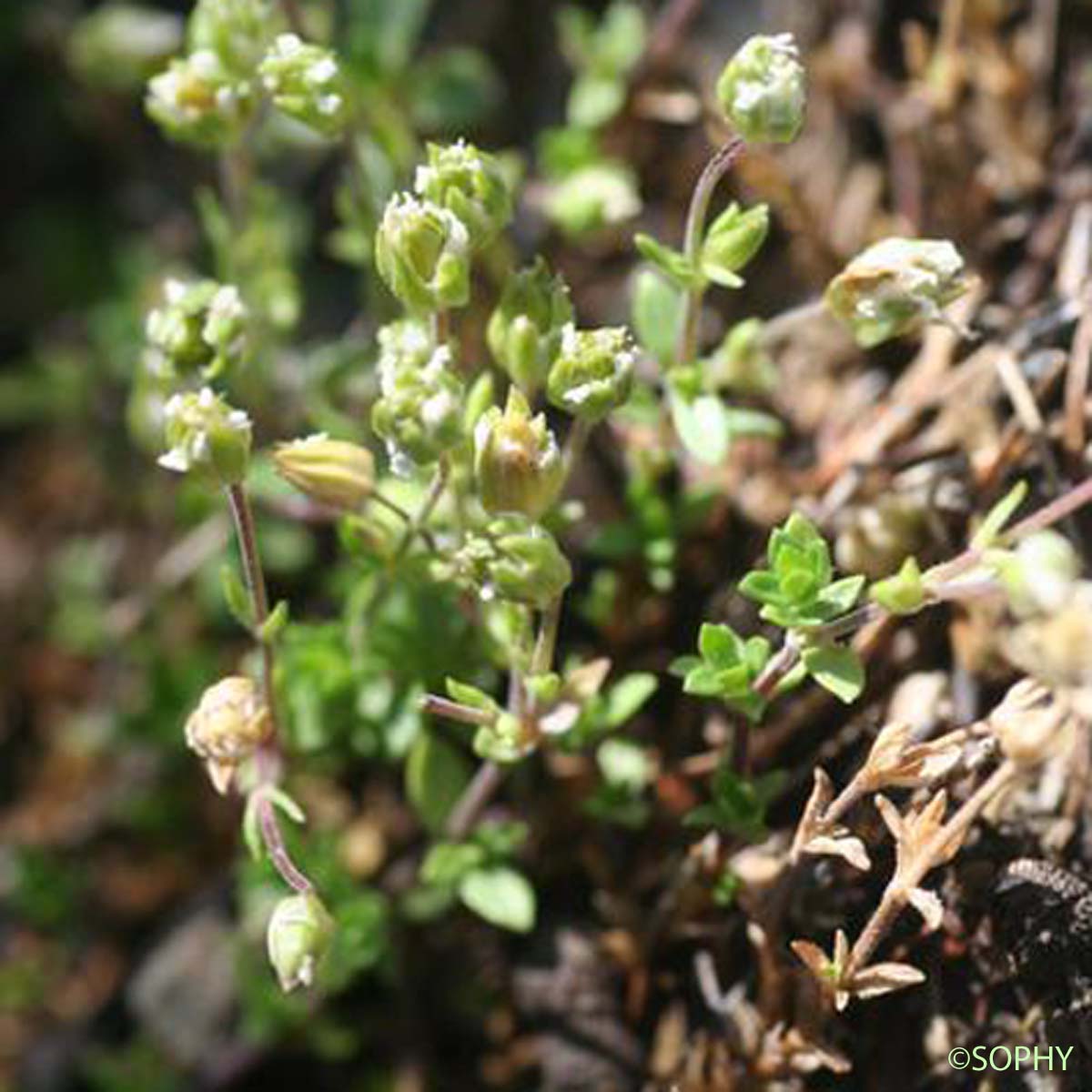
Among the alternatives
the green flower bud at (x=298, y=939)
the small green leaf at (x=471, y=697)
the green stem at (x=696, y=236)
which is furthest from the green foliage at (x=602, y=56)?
the green flower bud at (x=298, y=939)

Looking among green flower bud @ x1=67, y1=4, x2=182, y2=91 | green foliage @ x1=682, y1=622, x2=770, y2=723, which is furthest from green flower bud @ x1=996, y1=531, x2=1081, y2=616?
green flower bud @ x1=67, y1=4, x2=182, y2=91

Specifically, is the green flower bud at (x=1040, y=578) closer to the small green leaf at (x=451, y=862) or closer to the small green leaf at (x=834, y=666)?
the small green leaf at (x=834, y=666)

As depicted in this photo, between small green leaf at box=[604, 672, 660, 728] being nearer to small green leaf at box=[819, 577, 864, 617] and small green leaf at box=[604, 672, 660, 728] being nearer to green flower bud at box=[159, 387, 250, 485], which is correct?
small green leaf at box=[819, 577, 864, 617]

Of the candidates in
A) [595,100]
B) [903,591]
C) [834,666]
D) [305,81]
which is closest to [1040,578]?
[903,591]

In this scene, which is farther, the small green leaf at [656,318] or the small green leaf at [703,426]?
the small green leaf at [656,318]

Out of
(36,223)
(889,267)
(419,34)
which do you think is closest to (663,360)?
(889,267)

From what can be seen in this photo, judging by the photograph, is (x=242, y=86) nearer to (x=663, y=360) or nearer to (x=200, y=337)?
(x=200, y=337)
